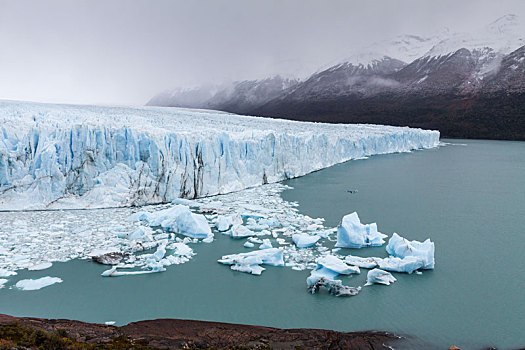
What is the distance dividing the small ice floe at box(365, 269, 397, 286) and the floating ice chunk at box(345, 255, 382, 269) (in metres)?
0.38

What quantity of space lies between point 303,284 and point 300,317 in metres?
0.72

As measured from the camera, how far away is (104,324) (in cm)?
390

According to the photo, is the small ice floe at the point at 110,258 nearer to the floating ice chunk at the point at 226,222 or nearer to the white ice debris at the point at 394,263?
the floating ice chunk at the point at 226,222

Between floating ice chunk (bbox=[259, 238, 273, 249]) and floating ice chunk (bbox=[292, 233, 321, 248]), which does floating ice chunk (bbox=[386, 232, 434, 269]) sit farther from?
floating ice chunk (bbox=[259, 238, 273, 249])

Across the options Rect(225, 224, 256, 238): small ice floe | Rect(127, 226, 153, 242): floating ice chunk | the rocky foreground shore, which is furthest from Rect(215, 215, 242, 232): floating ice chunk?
the rocky foreground shore

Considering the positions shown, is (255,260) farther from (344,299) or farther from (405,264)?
(405,264)

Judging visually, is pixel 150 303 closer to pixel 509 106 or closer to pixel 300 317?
pixel 300 317

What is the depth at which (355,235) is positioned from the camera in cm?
617

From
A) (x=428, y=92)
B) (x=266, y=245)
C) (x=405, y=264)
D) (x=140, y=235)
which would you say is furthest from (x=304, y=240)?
(x=428, y=92)

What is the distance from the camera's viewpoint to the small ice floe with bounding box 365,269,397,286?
4.86 metres

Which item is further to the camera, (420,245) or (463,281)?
(420,245)

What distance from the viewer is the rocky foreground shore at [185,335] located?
3.33 metres

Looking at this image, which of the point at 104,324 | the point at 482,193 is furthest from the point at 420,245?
the point at 482,193

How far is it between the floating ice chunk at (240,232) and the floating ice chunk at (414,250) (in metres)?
2.32
